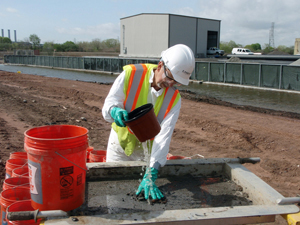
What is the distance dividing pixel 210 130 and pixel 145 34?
3809 cm

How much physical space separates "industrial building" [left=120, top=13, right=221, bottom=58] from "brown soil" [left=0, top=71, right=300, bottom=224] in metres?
31.7

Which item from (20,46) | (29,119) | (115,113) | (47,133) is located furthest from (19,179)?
(20,46)

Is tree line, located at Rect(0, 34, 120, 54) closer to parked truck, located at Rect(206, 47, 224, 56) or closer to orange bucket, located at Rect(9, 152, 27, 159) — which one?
parked truck, located at Rect(206, 47, 224, 56)

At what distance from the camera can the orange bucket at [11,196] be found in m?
2.57

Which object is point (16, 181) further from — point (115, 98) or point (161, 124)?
point (161, 124)

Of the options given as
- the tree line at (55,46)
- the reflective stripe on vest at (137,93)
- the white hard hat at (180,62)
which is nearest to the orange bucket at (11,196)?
the reflective stripe on vest at (137,93)

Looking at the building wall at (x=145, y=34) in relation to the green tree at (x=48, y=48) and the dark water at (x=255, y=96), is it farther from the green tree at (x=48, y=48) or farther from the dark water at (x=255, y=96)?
the dark water at (x=255, y=96)

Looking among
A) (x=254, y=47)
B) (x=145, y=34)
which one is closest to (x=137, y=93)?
(x=145, y=34)

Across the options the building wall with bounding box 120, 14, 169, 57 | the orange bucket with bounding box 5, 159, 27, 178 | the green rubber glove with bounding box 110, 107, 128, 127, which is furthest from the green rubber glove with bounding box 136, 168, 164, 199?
the building wall with bounding box 120, 14, 169, 57

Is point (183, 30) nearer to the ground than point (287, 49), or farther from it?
nearer to the ground

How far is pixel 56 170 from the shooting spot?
2.22 metres

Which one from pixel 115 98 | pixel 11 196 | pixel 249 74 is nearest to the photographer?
pixel 11 196

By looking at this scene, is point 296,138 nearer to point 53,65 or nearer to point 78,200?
point 78,200

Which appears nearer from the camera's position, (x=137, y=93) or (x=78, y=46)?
(x=137, y=93)
